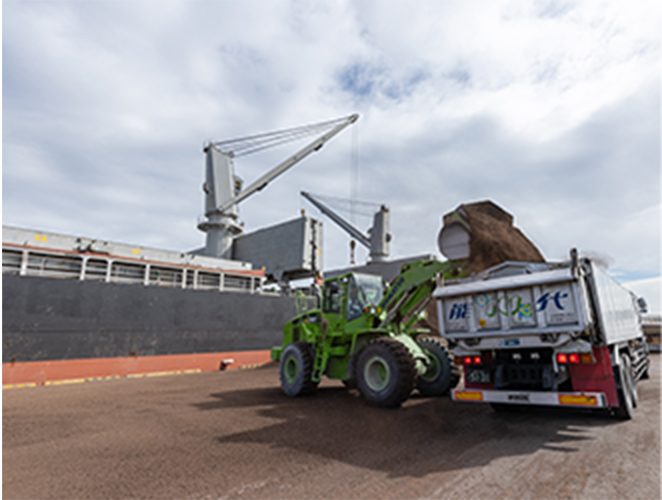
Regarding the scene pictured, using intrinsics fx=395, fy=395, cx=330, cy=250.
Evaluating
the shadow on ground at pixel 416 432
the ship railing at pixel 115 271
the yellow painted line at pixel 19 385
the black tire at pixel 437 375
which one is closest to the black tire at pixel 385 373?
the shadow on ground at pixel 416 432

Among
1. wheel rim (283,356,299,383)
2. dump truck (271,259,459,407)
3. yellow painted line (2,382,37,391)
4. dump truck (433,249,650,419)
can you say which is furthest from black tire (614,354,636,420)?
yellow painted line (2,382,37,391)

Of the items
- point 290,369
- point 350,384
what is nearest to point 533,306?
point 350,384

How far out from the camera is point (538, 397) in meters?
5.26

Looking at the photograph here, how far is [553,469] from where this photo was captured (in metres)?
4.11

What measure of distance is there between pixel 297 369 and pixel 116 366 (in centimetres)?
752

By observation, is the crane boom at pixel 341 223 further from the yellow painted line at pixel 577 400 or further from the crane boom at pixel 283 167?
the yellow painted line at pixel 577 400

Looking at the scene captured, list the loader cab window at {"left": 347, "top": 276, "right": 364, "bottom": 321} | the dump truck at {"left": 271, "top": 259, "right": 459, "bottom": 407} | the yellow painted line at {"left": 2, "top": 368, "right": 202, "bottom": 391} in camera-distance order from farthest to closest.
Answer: the yellow painted line at {"left": 2, "top": 368, "right": 202, "bottom": 391} → the loader cab window at {"left": 347, "top": 276, "right": 364, "bottom": 321} → the dump truck at {"left": 271, "top": 259, "right": 459, "bottom": 407}

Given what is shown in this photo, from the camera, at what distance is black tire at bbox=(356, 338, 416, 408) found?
691 cm

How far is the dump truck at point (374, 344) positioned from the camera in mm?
7189

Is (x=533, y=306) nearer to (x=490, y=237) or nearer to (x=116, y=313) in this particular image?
(x=490, y=237)

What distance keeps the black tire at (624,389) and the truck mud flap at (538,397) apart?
0.50 meters

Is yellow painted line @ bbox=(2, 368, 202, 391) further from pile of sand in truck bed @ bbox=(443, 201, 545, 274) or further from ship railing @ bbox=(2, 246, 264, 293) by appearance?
pile of sand in truck bed @ bbox=(443, 201, 545, 274)

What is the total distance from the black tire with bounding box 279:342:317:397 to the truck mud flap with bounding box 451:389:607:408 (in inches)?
149

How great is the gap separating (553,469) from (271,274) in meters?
21.5
